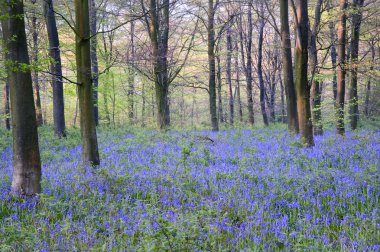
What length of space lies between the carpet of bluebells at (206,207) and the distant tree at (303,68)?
66.8 inches

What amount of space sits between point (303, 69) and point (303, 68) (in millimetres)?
32

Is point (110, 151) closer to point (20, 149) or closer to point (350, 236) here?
point (20, 149)

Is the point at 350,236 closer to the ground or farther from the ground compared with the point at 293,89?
closer to the ground

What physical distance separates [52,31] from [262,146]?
1178 centimetres

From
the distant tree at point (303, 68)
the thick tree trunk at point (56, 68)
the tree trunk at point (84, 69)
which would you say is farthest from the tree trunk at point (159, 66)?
the tree trunk at point (84, 69)

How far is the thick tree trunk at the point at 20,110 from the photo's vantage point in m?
5.40

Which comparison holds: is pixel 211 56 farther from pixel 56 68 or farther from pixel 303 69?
pixel 303 69

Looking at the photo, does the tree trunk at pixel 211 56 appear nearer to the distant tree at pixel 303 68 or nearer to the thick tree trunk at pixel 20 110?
the distant tree at pixel 303 68

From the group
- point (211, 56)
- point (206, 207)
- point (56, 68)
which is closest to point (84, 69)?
point (206, 207)

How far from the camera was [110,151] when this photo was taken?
11.1 metres

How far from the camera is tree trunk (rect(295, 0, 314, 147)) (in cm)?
1010

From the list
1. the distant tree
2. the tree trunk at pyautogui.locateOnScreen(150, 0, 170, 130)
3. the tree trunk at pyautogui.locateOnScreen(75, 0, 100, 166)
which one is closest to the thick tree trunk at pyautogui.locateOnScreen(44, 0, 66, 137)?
the tree trunk at pyautogui.locateOnScreen(150, 0, 170, 130)

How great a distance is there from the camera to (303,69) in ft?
33.8

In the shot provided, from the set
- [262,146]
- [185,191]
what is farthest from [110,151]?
[185,191]
